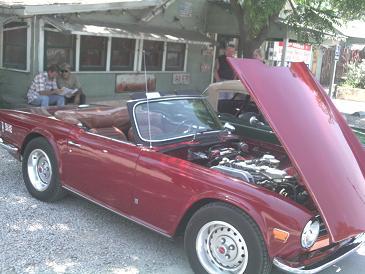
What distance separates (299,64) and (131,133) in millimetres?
1721

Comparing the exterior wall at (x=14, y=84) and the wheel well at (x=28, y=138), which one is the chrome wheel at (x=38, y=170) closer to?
the wheel well at (x=28, y=138)

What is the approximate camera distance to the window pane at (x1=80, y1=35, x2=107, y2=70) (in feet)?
38.1

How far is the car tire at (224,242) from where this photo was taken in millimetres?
3527

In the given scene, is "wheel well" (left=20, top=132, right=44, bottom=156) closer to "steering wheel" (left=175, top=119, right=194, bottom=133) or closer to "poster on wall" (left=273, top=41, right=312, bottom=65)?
"steering wheel" (left=175, top=119, right=194, bottom=133)

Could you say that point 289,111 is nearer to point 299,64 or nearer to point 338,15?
point 299,64

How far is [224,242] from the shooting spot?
3738 millimetres

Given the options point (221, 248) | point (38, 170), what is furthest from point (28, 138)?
point (221, 248)

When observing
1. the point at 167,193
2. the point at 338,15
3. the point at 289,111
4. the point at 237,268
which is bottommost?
the point at 237,268

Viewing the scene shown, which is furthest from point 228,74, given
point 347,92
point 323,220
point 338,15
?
point 347,92

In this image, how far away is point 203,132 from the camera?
4867mm

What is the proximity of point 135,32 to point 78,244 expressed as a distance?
321 inches

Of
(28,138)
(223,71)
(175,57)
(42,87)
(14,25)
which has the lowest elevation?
(28,138)

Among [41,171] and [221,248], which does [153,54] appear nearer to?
[41,171]

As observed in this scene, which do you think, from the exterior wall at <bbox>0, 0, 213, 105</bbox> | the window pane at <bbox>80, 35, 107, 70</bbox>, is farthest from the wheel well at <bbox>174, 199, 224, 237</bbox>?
the window pane at <bbox>80, 35, 107, 70</bbox>
